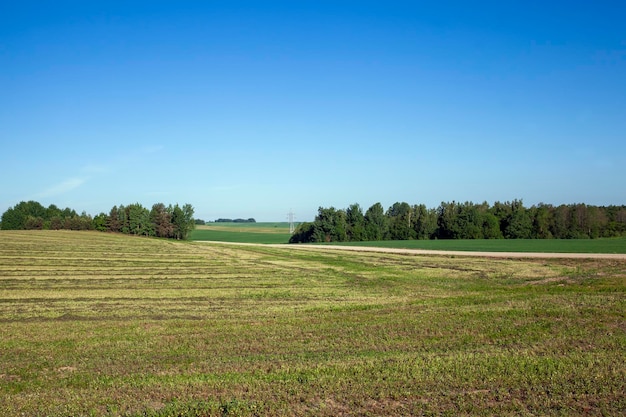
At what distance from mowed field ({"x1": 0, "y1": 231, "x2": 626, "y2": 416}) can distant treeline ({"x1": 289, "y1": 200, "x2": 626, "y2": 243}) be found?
285 ft

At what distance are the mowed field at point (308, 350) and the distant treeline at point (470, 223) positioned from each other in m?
87.0

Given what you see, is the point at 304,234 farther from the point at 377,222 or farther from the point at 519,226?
the point at 519,226

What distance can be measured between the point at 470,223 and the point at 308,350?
103636 millimetres

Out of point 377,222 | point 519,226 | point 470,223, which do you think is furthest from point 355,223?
point 519,226

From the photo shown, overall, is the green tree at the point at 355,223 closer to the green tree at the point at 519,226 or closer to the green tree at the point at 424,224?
the green tree at the point at 424,224

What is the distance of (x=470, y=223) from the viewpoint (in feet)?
358

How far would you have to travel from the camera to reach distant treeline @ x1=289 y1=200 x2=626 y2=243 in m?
108

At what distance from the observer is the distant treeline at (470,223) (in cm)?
10762

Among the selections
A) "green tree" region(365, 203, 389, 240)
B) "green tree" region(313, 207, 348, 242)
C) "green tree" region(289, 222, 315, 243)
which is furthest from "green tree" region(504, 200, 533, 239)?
"green tree" region(289, 222, 315, 243)

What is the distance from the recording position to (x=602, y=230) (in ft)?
354

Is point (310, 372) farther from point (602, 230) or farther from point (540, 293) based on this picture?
point (602, 230)

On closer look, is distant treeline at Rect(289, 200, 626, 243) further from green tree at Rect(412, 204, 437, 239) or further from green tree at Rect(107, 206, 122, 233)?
green tree at Rect(107, 206, 122, 233)

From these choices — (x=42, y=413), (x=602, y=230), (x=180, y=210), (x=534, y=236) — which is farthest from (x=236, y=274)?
(x=602, y=230)

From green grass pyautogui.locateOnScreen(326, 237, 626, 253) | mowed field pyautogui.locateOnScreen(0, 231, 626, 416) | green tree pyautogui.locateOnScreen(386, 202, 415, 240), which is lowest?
mowed field pyautogui.locateOnScreen(0, 231, 626, 416)
